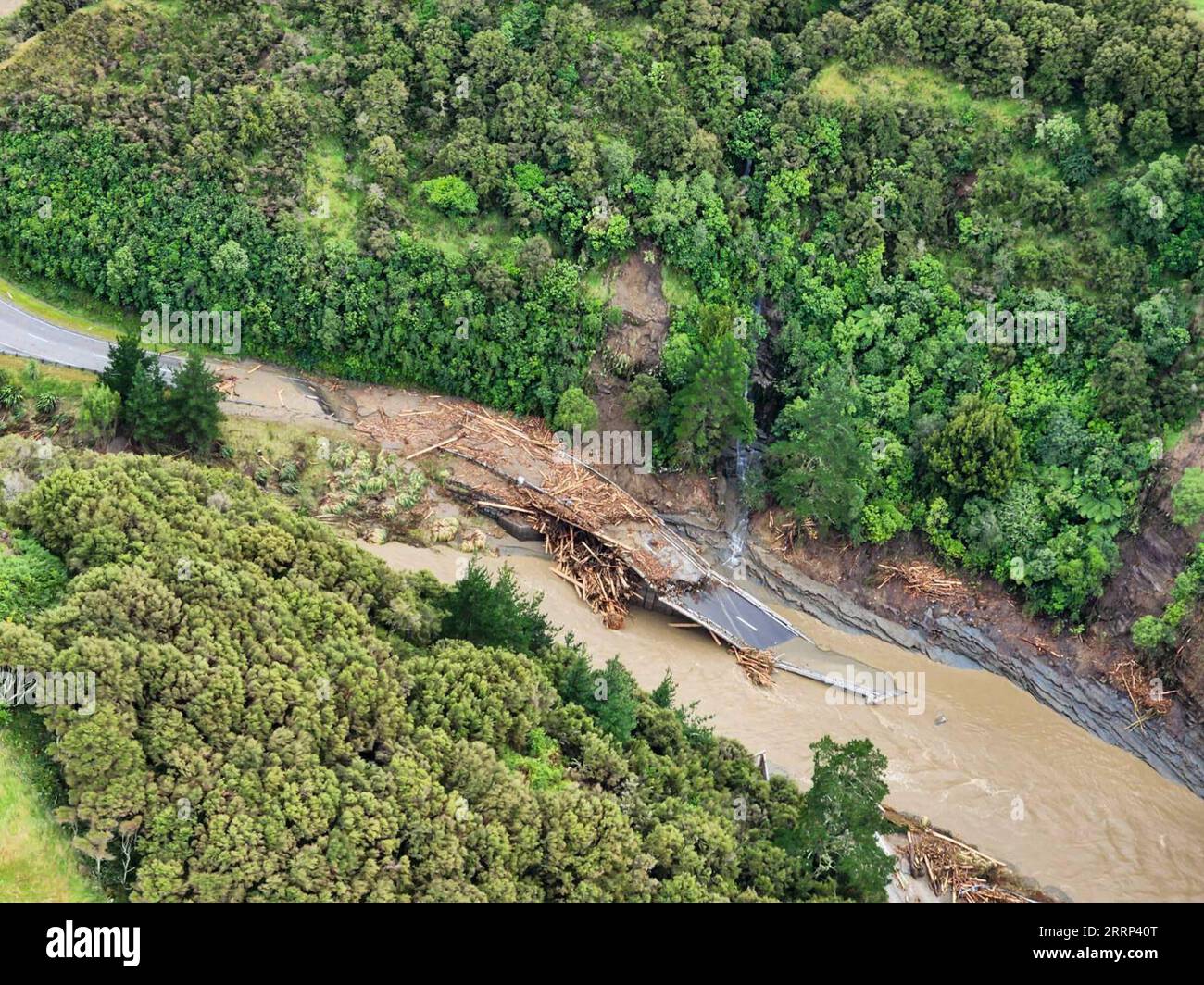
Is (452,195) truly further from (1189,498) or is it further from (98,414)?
(1189,498)

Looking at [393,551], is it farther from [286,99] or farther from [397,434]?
[286,99]

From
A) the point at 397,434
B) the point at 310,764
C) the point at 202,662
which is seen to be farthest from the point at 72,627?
the point at 397,434

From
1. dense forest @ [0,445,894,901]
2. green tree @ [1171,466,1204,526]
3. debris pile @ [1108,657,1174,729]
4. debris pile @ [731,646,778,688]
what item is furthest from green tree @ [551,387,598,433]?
green tree @ [1171,466,1204,526]

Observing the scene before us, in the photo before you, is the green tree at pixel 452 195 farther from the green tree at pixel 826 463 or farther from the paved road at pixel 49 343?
the green tree at pixel 826 463

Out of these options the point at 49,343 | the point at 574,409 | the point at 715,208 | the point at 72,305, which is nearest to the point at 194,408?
the point at 49,343

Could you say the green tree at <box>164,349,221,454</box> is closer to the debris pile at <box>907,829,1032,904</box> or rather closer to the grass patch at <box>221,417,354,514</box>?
the grass patch at <box>221,417,354,514</box>

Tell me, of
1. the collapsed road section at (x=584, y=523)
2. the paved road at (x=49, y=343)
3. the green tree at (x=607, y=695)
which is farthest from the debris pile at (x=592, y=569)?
the paved road at (x=49, y=343)
